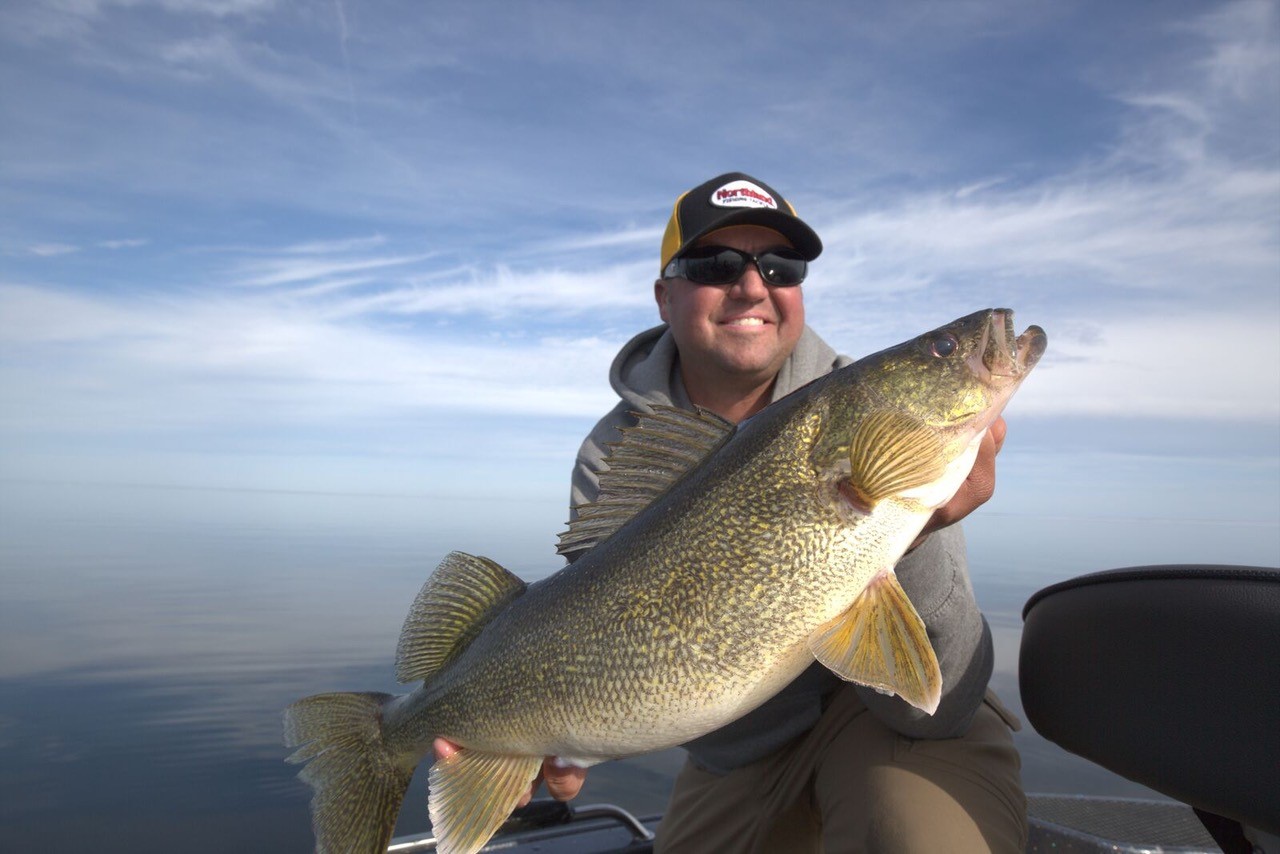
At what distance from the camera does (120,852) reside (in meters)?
6.46

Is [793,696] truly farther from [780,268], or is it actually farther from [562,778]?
[780,268]

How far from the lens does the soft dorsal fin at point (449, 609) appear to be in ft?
10.4

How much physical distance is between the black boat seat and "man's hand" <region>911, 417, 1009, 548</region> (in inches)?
17.6

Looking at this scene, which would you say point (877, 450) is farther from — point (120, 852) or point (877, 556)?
point (120, 852)

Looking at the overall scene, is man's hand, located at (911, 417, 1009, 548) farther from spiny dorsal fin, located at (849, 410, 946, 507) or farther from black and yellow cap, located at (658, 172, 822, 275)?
black and yellow cap, located at (658, 172, 822, 275)

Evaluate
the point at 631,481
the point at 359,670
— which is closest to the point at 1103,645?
the point at 631,481

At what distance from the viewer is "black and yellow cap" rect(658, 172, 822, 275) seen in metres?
4.38

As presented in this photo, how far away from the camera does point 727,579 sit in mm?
2461

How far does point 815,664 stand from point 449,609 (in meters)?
1.99

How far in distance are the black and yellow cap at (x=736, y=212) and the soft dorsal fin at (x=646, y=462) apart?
1.92 metres

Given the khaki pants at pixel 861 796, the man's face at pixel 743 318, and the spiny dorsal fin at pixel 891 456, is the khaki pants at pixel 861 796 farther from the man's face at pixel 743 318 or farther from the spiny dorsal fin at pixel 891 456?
the man's face at pixel 743 318

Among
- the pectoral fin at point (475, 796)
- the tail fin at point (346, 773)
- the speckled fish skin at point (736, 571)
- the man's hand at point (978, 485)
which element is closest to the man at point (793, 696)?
the man's hand at point (978, 485)

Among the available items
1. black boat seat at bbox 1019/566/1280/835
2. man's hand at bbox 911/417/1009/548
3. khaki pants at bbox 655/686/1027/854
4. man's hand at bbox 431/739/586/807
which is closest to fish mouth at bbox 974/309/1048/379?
man's hand at bbox 911/417/1009/548

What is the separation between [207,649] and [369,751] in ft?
44.9
